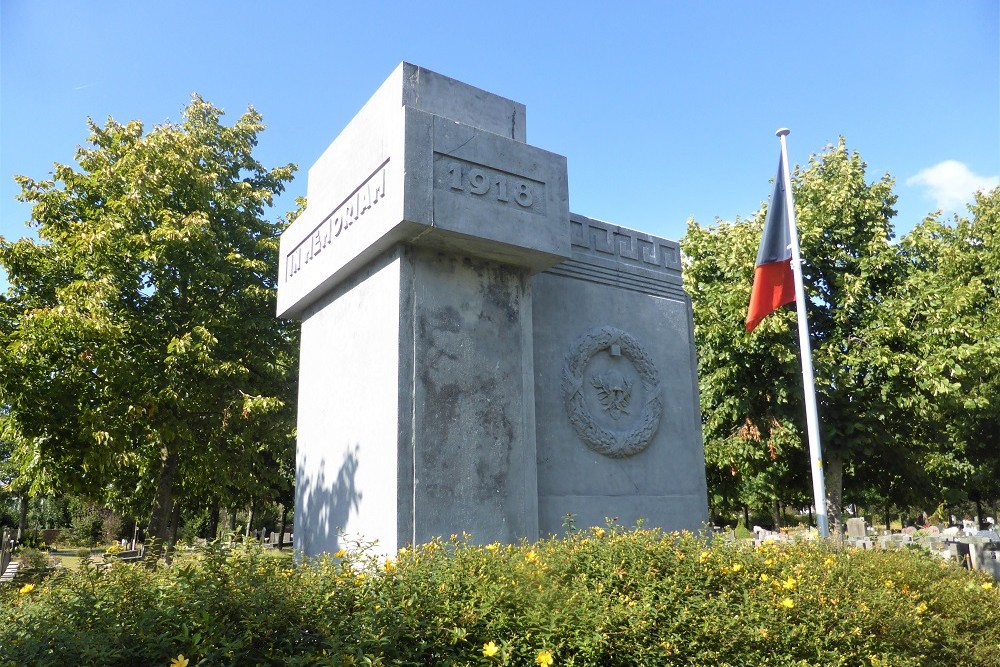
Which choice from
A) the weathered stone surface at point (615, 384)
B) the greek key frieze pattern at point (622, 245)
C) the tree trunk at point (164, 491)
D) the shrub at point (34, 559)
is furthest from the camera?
the tree trunk at point (164, 491)

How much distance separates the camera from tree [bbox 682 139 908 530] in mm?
17531

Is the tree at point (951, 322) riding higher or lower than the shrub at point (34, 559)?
higher

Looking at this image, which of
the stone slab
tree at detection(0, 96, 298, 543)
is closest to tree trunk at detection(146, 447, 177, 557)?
tree at detection(0, 96, 298, 543)

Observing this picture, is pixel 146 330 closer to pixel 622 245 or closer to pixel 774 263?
pixel 622 245

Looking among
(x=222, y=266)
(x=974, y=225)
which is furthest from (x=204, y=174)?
(x=974, y=225)

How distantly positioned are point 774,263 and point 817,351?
19.6 ft

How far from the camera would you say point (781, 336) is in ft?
57.4

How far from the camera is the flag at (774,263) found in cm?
1230

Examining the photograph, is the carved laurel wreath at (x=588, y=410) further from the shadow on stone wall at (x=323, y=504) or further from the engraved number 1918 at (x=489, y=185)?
the shadow on stone wall at (x=323, y=504)

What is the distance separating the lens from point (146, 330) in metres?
14.4

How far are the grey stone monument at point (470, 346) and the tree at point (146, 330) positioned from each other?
21.9ft

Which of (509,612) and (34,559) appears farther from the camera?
(509,612)

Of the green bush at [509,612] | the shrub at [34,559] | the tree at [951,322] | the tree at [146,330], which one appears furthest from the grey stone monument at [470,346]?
the tree at [951,322]

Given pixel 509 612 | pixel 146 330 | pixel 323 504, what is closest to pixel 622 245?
pixel 323 504
